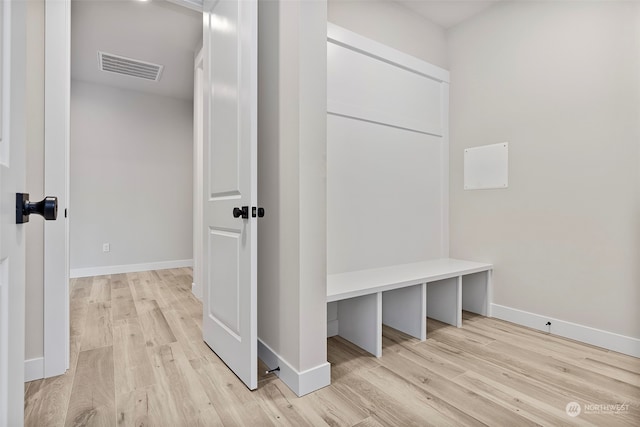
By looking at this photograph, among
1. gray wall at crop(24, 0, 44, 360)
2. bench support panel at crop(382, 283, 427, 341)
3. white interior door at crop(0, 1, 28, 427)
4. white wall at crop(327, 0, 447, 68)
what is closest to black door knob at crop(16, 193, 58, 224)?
white interior door at crop(0, 1, 28, 427)

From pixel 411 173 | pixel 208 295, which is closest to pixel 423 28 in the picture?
pixel 411 173

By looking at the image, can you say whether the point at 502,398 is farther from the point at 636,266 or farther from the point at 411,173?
the point at 411,173

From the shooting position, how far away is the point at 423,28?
Result: 2939 mm

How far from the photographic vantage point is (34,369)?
5.57ft

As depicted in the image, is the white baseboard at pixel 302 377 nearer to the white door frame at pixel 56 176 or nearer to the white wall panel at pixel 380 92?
the white door frame at pixel 56 176

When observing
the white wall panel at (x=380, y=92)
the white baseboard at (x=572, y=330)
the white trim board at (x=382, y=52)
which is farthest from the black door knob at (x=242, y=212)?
the white baseboard at (x=572, y=330)

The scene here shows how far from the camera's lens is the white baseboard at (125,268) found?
4277mm

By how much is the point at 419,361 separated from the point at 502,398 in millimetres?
478

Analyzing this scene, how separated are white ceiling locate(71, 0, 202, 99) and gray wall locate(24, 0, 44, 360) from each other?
1.24 m

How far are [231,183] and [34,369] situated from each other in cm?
137

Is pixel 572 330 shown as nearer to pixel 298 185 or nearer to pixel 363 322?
pixel 363 322

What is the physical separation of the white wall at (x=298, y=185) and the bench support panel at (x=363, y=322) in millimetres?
469

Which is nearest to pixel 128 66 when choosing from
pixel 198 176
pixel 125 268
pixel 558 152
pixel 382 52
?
pixel 198 176

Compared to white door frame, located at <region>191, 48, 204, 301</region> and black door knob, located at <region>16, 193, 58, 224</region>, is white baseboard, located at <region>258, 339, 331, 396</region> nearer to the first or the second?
black door knob, located at <region>16, 193, 58, 224</region>
